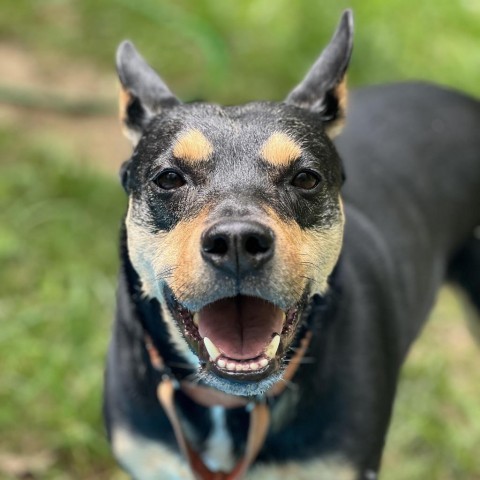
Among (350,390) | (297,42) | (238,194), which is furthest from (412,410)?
(297,42)

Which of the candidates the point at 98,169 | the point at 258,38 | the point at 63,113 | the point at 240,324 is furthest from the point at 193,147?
the point at 258,38

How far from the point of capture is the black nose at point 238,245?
2.24 m

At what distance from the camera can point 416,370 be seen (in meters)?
4.55

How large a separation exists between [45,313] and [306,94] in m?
1.92

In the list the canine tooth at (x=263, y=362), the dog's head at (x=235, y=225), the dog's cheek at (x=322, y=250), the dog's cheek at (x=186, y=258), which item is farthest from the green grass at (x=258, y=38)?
the canine tooth at (x=263, y=362)

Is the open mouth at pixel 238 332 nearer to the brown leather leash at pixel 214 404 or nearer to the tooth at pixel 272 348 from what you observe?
the tooth at pixel 272 348

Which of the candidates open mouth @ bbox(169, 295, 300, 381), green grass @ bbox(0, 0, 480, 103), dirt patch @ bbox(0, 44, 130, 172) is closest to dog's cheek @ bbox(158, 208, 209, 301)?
open mouth @ bbox(169, 295, 300, 381)

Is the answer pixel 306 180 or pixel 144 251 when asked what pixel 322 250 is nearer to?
pixel 306 180

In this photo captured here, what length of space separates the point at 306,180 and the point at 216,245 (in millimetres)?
478

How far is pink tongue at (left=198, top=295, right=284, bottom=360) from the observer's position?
2.47m

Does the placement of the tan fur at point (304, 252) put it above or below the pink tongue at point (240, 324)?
above

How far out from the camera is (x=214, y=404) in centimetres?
282

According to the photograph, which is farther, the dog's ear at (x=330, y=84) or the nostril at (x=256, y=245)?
the dog's ear at (x=330, y=84)

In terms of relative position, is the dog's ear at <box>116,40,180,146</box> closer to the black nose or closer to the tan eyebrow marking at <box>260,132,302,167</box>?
the tan eyebrow marking at <box>260,132,302,167</box>
